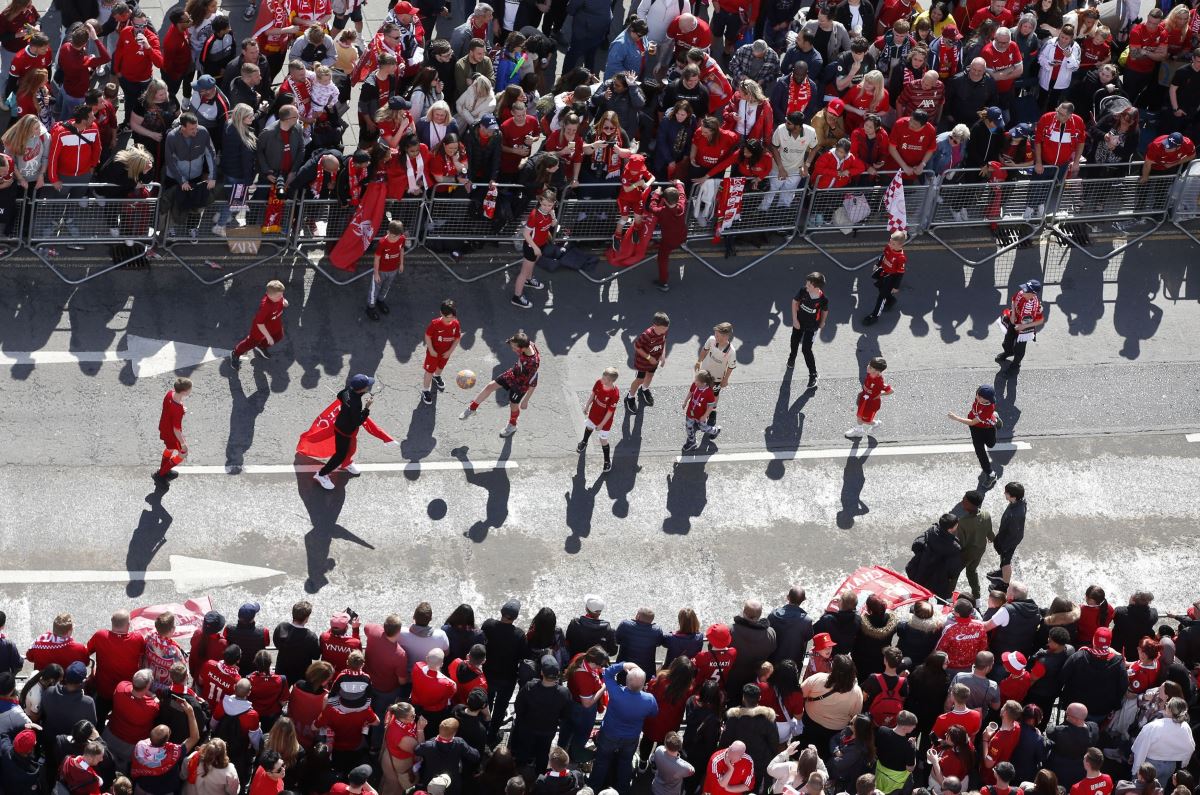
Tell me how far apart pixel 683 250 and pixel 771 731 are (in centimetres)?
879

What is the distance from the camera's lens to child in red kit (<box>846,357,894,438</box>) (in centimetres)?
2003

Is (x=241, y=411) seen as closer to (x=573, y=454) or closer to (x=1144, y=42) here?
(x=573, y=454)

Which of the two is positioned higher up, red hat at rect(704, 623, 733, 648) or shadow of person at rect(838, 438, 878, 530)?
shadow of person at rect(838, 438, 878, 530)

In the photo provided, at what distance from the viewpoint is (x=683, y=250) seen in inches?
901

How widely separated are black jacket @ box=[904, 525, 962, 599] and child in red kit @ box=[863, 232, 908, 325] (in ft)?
13.6

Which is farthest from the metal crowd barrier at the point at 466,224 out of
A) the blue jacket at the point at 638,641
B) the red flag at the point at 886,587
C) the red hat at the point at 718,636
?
the red hat at the point at 718,636

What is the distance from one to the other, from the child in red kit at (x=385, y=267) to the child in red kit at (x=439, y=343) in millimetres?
908

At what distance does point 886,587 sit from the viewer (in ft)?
58.3

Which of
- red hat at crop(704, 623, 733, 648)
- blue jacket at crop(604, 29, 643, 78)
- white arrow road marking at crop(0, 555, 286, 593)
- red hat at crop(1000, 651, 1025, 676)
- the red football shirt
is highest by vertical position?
blue jacket at crop(604, 29, 643, 78)

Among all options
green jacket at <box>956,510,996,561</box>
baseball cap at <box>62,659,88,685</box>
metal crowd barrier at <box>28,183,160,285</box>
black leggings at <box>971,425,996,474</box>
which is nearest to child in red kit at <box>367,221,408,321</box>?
metal crowd barrier at <box>28,183,160,285</box>

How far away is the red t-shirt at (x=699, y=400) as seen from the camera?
1973cm

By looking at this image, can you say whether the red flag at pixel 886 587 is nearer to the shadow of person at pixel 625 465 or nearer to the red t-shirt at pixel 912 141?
the shadow of person at pixel 625 465

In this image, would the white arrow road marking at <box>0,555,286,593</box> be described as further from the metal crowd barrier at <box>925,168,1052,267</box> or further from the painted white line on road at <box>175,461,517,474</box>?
the metal crowd barrier at <box>925,168,1052,267</box>

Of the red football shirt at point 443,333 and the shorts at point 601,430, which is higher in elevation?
the red football shirt at point 443,333
